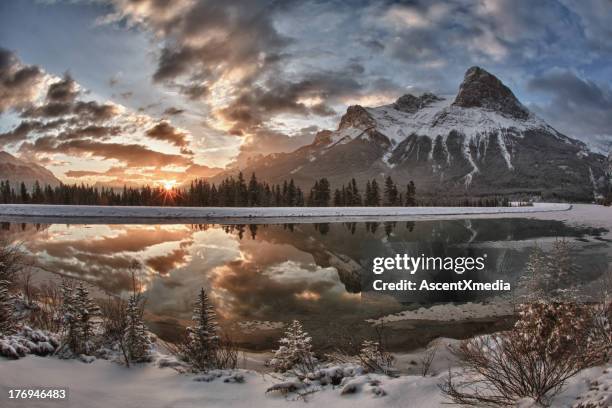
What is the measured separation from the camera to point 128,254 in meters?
22.1

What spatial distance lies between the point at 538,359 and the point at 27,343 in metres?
8.28

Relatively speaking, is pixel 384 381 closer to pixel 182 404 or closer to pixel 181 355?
pixel 182 404

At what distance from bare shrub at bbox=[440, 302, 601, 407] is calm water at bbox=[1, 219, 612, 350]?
4.87m

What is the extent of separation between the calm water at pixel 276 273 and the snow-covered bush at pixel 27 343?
310 cm

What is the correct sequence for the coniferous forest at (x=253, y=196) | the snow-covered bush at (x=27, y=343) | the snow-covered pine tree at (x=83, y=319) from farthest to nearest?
the coniferous forest at (x=253, y=196)
the snow-covered pine tree at (x=83, y=319)
the snow-covered bush at (x=27, y=343)

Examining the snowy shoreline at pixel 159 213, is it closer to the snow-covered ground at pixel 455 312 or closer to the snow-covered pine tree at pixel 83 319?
the snow-covered ground at pixel 455 312

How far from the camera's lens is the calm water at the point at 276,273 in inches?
427

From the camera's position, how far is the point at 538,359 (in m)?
4.75

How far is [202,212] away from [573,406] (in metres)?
56.3

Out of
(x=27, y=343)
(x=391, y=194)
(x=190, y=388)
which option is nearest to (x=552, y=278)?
(x=190, y=388)

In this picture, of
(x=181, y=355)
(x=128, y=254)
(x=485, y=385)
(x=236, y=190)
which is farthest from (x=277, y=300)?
(x=236, y=190)

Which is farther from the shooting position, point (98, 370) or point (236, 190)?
point (236, 190)

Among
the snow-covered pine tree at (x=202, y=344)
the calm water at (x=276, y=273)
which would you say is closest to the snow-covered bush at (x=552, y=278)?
the calm water at (x=276, y=273)

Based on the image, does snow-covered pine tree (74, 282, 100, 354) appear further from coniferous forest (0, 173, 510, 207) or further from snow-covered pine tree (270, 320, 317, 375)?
coniferous forest (0, 173, 510, 207)
